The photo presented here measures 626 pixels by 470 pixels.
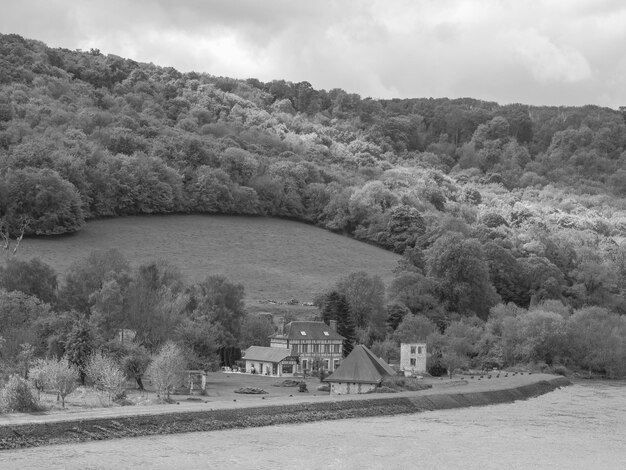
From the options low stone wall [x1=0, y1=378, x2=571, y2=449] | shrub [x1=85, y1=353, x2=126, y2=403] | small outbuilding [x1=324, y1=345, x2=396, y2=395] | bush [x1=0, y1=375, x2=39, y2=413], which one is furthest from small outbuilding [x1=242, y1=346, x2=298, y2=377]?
bush [x1=0, y1=375, x2=39, y2=413]

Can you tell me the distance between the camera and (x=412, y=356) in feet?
225

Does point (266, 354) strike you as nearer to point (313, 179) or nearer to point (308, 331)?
point (308, 331)

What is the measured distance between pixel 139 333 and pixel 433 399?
1918 cm

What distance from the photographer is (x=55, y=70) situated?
417ft

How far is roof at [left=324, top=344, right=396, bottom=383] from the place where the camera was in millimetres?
56188

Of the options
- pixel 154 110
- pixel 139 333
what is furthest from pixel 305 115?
pixel 139 333

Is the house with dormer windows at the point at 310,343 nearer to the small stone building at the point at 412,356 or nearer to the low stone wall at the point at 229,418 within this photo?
the small stone building at the point at 412,356

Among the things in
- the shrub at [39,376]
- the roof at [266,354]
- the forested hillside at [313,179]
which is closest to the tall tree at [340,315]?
the forested hillside at [313,179]

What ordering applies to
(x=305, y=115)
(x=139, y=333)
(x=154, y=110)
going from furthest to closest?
(x=305, y=115)
(x=154, y=110)
(x=139, y=333)

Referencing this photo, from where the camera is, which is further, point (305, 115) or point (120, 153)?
point (305, 115)

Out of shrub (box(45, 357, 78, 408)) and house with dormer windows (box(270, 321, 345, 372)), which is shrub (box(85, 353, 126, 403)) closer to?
shrub (box(45, 357, 78, 408))

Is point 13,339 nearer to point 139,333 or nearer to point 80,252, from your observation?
point 139,333

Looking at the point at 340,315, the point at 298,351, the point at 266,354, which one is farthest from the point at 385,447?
the point at 340,315

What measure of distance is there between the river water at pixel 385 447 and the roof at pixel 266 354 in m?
16.0
